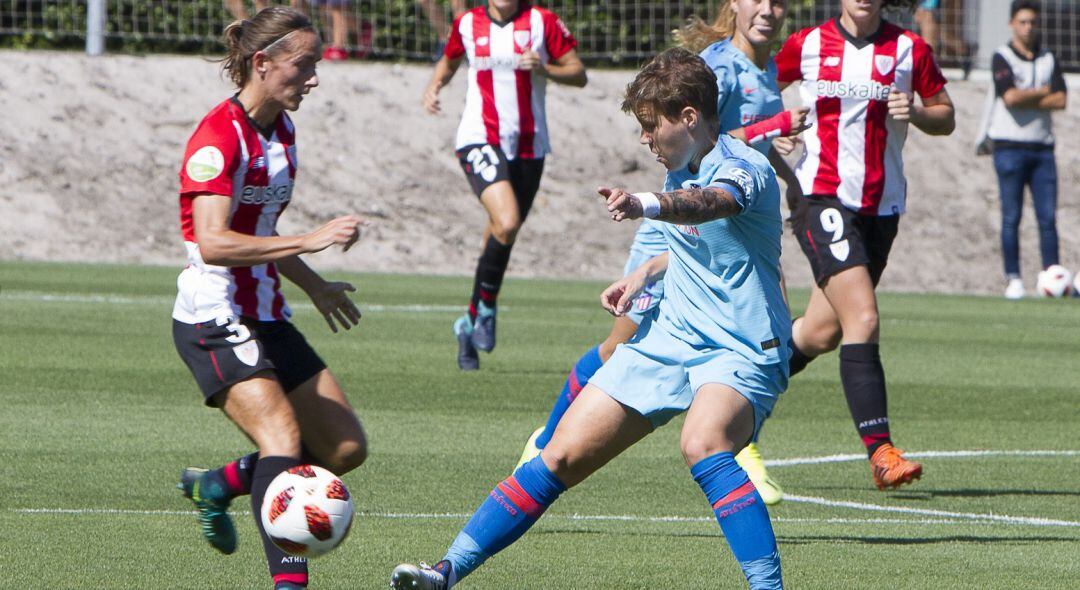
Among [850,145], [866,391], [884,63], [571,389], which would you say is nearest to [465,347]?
[850,145]

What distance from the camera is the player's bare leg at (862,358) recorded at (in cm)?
798

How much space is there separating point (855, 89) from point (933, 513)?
2.07m

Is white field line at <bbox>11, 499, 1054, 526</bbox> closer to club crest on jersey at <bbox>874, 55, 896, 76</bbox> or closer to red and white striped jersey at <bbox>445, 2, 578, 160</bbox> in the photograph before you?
club crest on jersey at <bbox>874, 55, 896, 76</bbox>

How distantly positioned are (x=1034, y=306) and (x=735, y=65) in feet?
35.5

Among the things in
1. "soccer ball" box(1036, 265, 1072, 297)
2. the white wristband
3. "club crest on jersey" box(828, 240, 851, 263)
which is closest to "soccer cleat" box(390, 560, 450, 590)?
the white wristband

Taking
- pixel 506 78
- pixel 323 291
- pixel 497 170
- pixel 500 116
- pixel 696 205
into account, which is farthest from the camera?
pixel 506 78

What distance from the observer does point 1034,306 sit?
18156 millimetres

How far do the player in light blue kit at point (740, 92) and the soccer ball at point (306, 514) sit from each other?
2.29m

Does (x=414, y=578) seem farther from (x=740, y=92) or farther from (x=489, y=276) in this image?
(x=489, y=276)

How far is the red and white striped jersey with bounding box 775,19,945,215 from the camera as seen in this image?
28.2ft

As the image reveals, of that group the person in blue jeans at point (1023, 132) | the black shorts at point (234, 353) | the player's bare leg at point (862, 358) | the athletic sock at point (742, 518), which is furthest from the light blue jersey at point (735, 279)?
the person in blue jeans at point (1023, 132)

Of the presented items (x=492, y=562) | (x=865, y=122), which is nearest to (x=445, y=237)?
(x=865, y=122)

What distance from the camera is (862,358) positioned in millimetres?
8172

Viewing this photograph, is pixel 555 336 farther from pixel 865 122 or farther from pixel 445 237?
pixel 445 237
